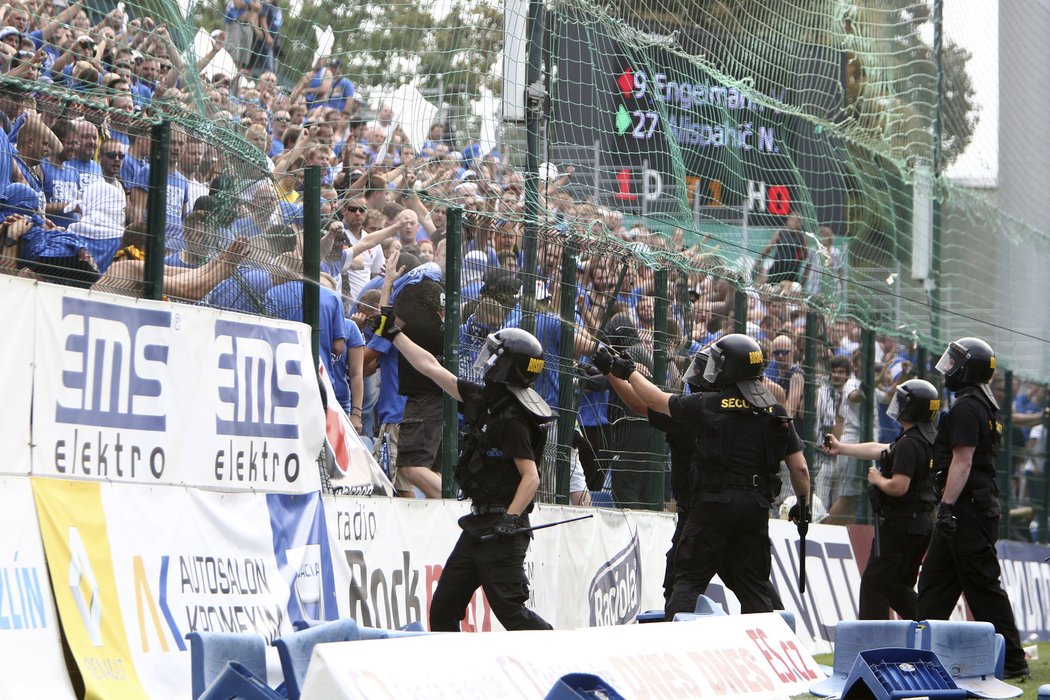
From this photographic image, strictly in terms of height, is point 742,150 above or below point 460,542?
above

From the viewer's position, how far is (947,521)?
423 inches

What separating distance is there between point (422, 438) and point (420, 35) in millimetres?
2730

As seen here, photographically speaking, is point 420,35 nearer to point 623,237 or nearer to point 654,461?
point 623,237

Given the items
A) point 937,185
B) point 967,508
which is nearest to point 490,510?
point 967,508

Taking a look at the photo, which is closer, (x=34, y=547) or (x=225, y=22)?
(x=34, y=547)

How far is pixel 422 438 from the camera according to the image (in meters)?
10.9

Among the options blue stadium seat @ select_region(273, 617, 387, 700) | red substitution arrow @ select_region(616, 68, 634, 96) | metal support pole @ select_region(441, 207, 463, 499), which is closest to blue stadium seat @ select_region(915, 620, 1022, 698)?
blue stadium seat @ select_region(273, 617, 387, 700)

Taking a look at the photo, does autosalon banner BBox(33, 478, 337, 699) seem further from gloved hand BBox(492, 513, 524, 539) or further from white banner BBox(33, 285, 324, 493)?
gloved hand BBox(492, 513, 524, 539)

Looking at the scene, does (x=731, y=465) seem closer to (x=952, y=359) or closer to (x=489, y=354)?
(x=489, y=354)

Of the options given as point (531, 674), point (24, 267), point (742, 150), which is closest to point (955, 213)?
point (742, 150)

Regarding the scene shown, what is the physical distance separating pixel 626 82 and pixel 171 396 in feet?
18.0

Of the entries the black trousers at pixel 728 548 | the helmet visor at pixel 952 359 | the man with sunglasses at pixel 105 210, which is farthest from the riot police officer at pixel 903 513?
the man with sunglasses at pixel 105 210

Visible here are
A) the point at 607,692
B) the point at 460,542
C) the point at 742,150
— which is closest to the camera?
the point at 607,692

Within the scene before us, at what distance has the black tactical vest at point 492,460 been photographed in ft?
28.4
